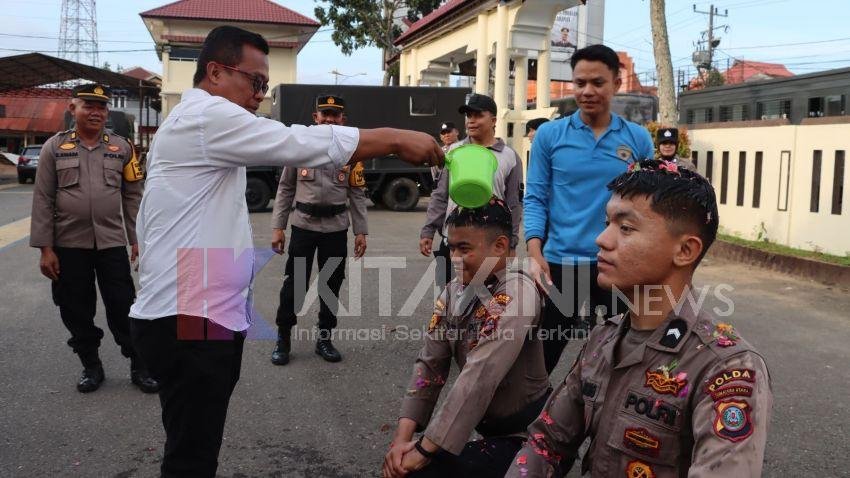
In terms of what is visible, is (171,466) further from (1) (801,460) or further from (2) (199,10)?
(2) (199,10)

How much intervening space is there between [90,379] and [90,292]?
56 centimetres

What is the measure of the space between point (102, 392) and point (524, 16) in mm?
16247

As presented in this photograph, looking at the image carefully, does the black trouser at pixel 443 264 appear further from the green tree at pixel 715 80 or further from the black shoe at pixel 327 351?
the green tree at pixel 715 80

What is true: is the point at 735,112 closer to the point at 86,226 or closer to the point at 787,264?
the point at 787,264

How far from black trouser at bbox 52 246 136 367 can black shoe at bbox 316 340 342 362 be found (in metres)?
1.35

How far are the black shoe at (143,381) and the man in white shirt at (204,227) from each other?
2180mm

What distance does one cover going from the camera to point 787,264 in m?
9.12

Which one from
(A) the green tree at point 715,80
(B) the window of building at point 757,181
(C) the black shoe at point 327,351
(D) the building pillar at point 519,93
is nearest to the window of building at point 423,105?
(D) the building pillar at point 519,93

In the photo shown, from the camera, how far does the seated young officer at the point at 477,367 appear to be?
2379mm

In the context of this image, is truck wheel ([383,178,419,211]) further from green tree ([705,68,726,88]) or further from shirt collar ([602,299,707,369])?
green tree ([705,68,726,88])

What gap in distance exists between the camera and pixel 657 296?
195cm

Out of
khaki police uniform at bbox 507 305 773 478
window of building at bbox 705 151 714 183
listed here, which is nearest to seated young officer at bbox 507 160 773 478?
khaki police uniform at bbox 507 305 773 478

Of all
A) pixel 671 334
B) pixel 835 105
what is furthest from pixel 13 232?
pixel 835 105

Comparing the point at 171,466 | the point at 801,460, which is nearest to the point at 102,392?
the point at 171,466
